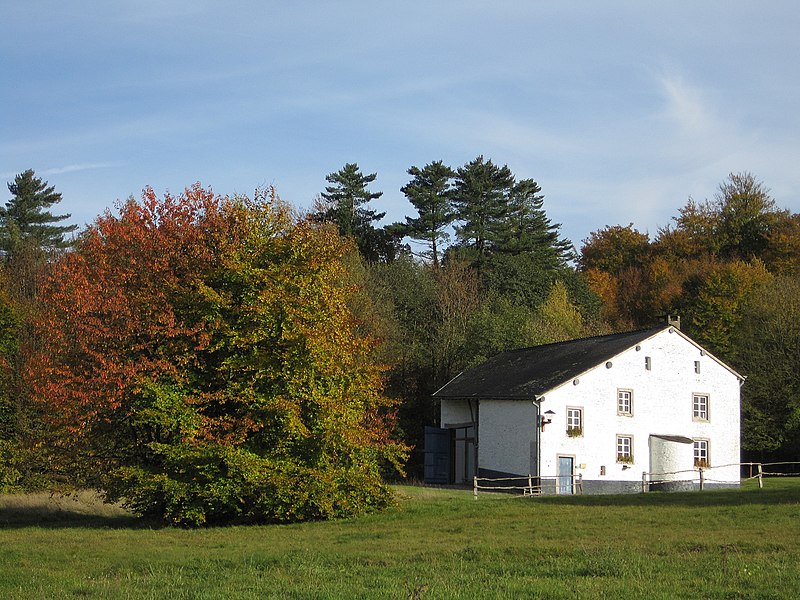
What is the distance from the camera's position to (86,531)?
24922 millimetres

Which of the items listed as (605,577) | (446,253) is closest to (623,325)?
(446,253)

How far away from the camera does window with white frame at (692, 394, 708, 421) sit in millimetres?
42906

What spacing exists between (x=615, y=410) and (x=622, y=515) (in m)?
16.6

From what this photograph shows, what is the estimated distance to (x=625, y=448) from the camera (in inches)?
1620

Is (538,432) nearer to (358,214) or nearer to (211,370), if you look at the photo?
(211,370)

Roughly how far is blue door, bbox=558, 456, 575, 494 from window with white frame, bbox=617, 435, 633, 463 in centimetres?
248

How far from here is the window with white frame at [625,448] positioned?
4084 cm

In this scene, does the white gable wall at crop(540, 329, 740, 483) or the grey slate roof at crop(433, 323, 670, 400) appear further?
the grey slate roof at crop(433, 323, 670, 400)

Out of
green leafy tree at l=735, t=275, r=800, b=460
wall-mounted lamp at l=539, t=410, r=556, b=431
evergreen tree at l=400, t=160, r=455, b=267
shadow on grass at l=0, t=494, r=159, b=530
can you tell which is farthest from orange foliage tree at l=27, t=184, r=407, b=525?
evergreen tree at l=400, t=160, r=455, b=267

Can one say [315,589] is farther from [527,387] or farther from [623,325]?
[623,325]

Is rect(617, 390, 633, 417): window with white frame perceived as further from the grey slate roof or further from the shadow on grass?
the shadow on grass

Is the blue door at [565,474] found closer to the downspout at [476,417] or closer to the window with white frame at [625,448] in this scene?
the window with white frame at [625,448]

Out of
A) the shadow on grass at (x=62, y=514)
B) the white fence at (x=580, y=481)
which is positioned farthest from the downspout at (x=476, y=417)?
the shadow on grass at (x=62, y=514)

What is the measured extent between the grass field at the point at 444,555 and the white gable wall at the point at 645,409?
1114cm
